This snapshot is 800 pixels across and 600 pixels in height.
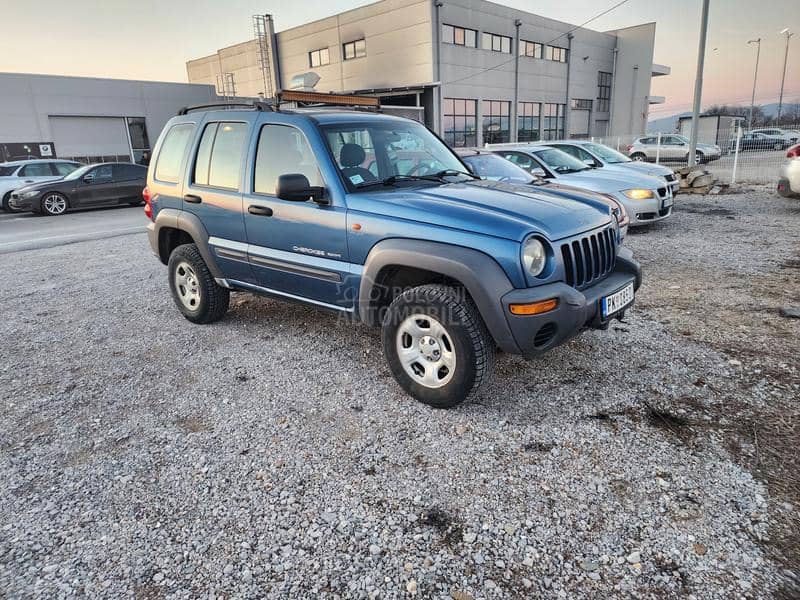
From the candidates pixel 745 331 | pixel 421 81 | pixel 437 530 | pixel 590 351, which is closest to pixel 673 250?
pixel 745 331

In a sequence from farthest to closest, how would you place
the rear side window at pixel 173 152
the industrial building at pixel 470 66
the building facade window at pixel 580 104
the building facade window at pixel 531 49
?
the building facade window at pixel 580 104 < the building facade window at pixel 531 49 < the industrial building at pixel 470 66 < the rear side window at pixel 173 152

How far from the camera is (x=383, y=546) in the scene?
88.9 inches

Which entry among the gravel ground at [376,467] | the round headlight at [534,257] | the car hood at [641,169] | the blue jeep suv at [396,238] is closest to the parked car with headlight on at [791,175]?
the car hood at [641,169]

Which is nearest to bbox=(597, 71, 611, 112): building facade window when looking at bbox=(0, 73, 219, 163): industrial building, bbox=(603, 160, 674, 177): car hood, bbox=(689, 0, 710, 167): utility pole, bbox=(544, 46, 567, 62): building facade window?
bbox=(544, 46, 567, 62): building facade window

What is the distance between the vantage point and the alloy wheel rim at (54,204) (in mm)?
14383

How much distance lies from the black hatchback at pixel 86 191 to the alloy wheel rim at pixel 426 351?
593 inches

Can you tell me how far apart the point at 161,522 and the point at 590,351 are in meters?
3.25

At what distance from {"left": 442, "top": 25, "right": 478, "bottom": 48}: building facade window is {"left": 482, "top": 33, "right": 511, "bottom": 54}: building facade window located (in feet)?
3.52

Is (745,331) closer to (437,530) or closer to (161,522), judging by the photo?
(437,530)

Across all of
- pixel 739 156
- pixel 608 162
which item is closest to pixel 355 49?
pixel 739 156

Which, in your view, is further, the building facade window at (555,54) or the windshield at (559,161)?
the building facade window at (555,54)

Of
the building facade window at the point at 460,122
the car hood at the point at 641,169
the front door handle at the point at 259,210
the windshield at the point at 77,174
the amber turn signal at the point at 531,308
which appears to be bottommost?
the amber turn signal at the point at 531,308

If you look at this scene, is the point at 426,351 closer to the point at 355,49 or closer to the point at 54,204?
the point at 54,204

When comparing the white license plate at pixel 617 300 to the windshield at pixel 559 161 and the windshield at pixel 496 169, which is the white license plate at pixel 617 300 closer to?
the windshield at pixel 496 169
